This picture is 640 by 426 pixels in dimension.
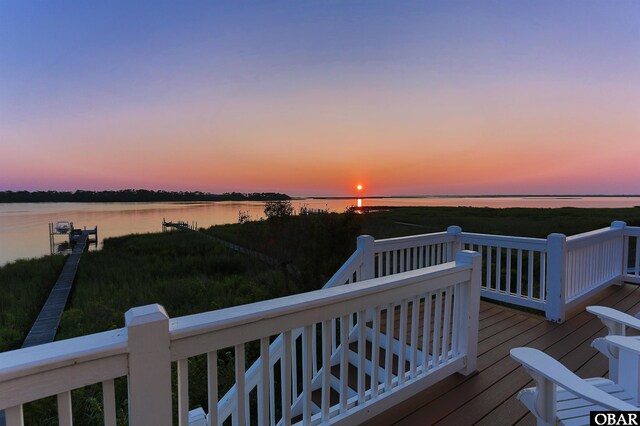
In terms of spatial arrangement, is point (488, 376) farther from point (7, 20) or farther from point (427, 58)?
point (7, 20)

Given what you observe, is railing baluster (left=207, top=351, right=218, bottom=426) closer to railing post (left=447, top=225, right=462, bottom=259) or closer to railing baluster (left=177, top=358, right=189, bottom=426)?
railing baluster (left=177, top=358, right=189, bottom=426)

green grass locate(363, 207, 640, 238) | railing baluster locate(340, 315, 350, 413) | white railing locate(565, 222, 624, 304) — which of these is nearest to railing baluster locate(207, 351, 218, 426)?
railing baluster locate(340, 315, 350, 413)

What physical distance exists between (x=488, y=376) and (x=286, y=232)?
8.01 m

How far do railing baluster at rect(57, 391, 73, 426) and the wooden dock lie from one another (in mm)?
7861

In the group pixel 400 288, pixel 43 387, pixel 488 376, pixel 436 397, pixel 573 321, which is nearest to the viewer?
pixel 43 387

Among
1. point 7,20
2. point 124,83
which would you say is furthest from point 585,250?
point 7,20

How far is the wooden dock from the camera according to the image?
23.6 ft

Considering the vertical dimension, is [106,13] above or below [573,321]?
above

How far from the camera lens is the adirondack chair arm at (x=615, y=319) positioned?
6.14ft

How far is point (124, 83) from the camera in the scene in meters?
8.38

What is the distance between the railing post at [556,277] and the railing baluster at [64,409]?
4411 millimetres

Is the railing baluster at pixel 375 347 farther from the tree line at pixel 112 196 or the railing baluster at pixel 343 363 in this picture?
the tree line at pixel 112 196

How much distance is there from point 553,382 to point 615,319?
0.96 m

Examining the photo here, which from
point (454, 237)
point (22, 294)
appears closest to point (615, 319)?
point (454, 237)
